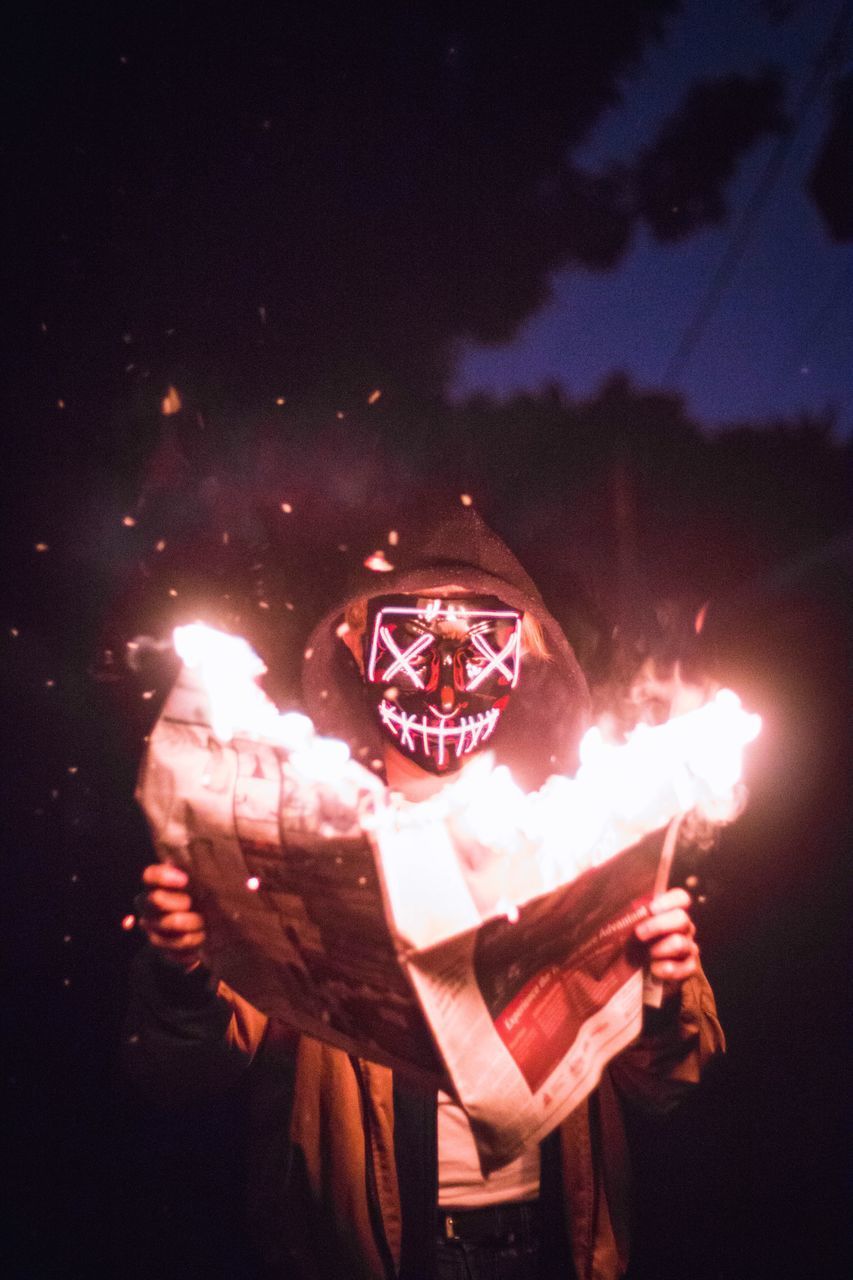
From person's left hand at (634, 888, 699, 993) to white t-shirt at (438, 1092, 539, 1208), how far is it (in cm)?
59

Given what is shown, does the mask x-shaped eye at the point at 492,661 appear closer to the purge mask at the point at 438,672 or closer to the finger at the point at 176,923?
the purge mask at the point at 438,672

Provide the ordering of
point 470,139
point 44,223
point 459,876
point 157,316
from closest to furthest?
point 459,876
point 44,223
point 157,316
point 470,139

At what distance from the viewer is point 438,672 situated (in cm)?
179

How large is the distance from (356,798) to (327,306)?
277cm

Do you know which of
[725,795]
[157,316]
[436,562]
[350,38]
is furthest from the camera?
[350,38]

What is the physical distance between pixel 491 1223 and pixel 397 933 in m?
1.06

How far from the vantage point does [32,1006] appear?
2.18m

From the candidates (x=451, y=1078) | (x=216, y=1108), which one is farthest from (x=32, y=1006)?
(x=451, y=1078)

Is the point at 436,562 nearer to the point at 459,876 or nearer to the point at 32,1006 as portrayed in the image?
the point at 459,876

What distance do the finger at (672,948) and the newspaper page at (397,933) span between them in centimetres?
7

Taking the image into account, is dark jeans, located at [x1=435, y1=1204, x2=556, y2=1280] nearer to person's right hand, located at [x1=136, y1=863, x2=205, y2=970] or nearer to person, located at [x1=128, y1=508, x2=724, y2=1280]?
person, located at [x1=128, y1=508, x2=724, y2=1280]

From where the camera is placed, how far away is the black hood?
1745 millimetres

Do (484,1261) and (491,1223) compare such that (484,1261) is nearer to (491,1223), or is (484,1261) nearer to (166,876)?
(491,1223)

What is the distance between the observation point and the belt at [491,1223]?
4.52ft
